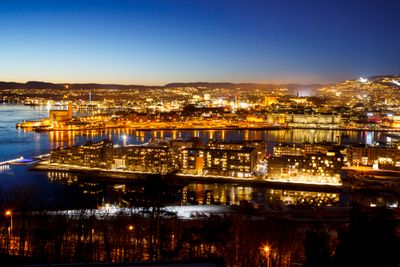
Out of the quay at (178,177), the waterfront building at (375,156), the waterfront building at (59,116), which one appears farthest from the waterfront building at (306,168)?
the waterfront building at (59,116)

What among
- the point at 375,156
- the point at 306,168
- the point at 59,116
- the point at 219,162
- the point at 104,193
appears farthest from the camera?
the point at 59,116

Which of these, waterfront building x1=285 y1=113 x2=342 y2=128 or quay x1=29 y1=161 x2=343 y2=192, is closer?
quay x1=29 y1=161 x2=343 y2=192

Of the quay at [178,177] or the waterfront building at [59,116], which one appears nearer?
the quay at [178,177]

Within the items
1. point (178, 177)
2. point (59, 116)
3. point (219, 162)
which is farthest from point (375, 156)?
point (59, 116)

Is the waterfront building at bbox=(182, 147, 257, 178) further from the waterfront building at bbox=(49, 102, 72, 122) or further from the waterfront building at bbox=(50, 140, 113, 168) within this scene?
the waterfront building at bbox=(49, 102, 72, 122)

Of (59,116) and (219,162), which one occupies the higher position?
(59,116)

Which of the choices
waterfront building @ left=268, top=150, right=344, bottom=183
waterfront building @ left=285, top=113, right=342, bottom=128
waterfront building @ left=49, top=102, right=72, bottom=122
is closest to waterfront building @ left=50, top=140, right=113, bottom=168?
waterfront building @ left=268, top=150, right=344, bottom=183

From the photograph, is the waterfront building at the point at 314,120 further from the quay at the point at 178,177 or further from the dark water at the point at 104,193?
the dark water at the point at 104,193

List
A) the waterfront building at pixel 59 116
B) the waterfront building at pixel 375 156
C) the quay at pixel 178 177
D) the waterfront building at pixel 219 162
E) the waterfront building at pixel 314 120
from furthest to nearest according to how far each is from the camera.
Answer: the waterfront building at pixel 314 120, the waterfront building at pixel 59 116, the waterfront building at pixel 375 156, the waterfront building at pixel 219 162, the quay at pixel 178 177

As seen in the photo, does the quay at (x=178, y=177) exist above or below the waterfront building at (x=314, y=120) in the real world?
below

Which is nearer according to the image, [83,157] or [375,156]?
[83,157]

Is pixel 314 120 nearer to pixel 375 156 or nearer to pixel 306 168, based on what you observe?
pixel 375 156

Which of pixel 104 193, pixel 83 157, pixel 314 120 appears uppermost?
pixel 314 120
